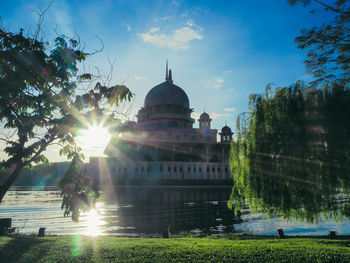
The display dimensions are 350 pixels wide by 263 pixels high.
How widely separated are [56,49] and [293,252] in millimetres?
9306

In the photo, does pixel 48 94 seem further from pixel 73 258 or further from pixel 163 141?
pixel 163 141

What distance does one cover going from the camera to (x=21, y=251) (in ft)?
24.5

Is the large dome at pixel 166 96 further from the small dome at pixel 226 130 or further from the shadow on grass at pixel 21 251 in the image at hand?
the shadow on grass at pixel 21 251

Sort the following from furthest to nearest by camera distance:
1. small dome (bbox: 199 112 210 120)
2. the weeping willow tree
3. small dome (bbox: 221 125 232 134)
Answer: small dome (bbox: 199 112 210 120) → small dome (bbox: 221 125 232 134) → the weeping willow tree

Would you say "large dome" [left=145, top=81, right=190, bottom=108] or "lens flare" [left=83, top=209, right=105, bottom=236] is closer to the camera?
"lens flare" [left=83, top=209, right=105, bottom=236]

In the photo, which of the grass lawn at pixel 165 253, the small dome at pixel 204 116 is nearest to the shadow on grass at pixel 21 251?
the grass lawn at pixel 165 253

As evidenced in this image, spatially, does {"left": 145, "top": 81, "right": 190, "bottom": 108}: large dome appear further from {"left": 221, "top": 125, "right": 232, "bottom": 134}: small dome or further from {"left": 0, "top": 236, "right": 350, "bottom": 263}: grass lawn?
{"left": 0, "top": 236, "right": 350, "bottom": 263}: grass lawn

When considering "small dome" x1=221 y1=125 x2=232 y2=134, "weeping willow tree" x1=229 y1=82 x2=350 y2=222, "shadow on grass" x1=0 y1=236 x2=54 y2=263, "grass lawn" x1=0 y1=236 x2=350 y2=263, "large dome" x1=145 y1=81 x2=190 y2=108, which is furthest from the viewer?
"large dome" x1=145 y1=81 x2=190 y2=108

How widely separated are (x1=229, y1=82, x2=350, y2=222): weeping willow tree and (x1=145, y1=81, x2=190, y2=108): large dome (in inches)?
2550

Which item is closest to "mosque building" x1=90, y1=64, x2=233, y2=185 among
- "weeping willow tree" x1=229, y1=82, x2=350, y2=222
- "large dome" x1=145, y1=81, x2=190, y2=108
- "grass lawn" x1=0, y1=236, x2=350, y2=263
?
"large dome" x1=145, y1=81, x2=190, y2=108

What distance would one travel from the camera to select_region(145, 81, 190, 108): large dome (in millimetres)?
75000

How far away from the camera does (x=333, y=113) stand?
367 inches

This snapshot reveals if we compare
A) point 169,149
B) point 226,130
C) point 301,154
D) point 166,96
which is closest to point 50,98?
point 301,154

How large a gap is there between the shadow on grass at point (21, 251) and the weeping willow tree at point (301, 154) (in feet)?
26.9
